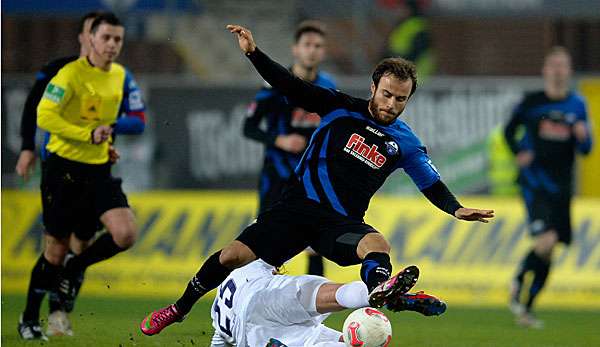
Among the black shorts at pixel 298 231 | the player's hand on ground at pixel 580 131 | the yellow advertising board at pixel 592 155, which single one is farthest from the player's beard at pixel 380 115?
the yellow advertising board at pixel 592 155

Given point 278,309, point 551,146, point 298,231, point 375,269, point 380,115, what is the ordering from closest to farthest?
point 375,269, point 278,309, point 380,115, point 298,231, point 551,146

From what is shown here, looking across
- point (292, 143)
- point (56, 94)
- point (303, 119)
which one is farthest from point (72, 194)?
point (303, 119)

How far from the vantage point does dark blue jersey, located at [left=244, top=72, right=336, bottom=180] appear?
969 centimetres

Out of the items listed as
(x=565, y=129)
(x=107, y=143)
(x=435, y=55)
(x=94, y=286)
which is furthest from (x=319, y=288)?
(x=435, y=55)

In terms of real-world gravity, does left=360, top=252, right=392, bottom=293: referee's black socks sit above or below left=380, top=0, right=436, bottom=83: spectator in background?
below

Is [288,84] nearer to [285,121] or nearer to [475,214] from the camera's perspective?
[475,214]

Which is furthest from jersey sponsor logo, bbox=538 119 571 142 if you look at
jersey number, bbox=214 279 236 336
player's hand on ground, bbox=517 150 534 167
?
jersey number, bbox=214 279 236 336

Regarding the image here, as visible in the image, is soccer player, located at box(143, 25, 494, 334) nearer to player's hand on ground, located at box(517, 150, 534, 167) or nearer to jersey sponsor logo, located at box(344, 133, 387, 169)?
jersey sponsor logo, located at box(344, 133, 387, 169)

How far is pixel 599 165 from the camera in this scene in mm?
15312

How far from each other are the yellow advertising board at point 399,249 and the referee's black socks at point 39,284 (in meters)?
4.30

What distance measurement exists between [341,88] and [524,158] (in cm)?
385

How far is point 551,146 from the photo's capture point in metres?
12.2

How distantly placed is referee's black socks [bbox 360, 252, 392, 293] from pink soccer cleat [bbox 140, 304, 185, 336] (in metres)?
1.36

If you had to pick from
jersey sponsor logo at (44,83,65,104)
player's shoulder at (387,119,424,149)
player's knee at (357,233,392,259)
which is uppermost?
player's shoulder at (387,119,424,149)
